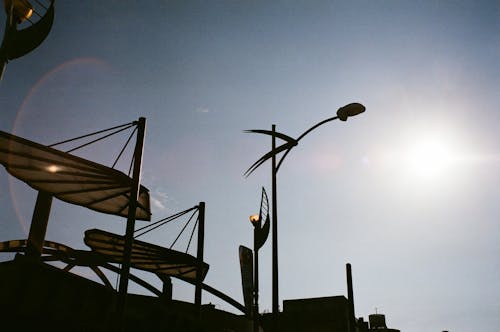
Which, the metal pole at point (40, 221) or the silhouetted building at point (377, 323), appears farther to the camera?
the silhouetted building at point (377, 323)

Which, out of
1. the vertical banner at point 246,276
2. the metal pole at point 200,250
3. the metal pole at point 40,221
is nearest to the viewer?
the vertical banner at point 246,276

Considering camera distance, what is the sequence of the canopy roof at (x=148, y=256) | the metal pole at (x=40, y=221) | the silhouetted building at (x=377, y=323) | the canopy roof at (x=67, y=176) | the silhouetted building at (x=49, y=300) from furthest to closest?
the silhouetted building at (x=377, y=323) → the canopy roof at (x=148, y=256) → the metal pole at (x=40, y=221) → the canopy roof at (x=67, y=176) → the silhouetted building at (x=49, y=300)

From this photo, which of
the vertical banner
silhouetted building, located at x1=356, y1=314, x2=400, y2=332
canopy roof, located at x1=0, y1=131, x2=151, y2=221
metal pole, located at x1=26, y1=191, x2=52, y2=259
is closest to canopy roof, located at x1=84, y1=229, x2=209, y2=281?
canopy roof, located at x1=0, y1=131, x2=151, y2=221

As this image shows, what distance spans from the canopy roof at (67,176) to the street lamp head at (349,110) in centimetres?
807

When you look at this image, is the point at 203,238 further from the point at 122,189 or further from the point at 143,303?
the point at 122,189

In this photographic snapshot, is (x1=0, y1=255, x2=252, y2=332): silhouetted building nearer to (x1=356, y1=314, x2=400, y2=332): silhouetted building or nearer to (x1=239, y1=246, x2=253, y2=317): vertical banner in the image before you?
(x1=239, y1=246, x2=253, y2=317): vertical banner

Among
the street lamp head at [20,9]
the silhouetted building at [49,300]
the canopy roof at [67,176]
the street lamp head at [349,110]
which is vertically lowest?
the silhouetted building at [49,300]

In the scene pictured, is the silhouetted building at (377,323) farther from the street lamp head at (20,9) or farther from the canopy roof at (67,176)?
the street lamp head at (20,9)

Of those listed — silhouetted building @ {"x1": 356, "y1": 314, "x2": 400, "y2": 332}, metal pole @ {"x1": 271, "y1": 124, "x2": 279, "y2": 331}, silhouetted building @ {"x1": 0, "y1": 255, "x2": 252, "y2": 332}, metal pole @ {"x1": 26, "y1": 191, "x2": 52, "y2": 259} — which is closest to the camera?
metal pole @ {"x1": 271, "y1": 124, "x2": 279, "y2": 331}

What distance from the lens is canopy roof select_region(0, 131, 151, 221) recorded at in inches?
504

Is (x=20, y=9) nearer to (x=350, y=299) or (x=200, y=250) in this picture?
(x=200, y=250)

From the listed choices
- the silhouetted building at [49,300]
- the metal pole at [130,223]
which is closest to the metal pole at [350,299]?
the silhouetted building at [49,300]

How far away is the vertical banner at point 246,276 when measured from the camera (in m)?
11.9

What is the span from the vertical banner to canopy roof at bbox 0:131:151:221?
5221mm
